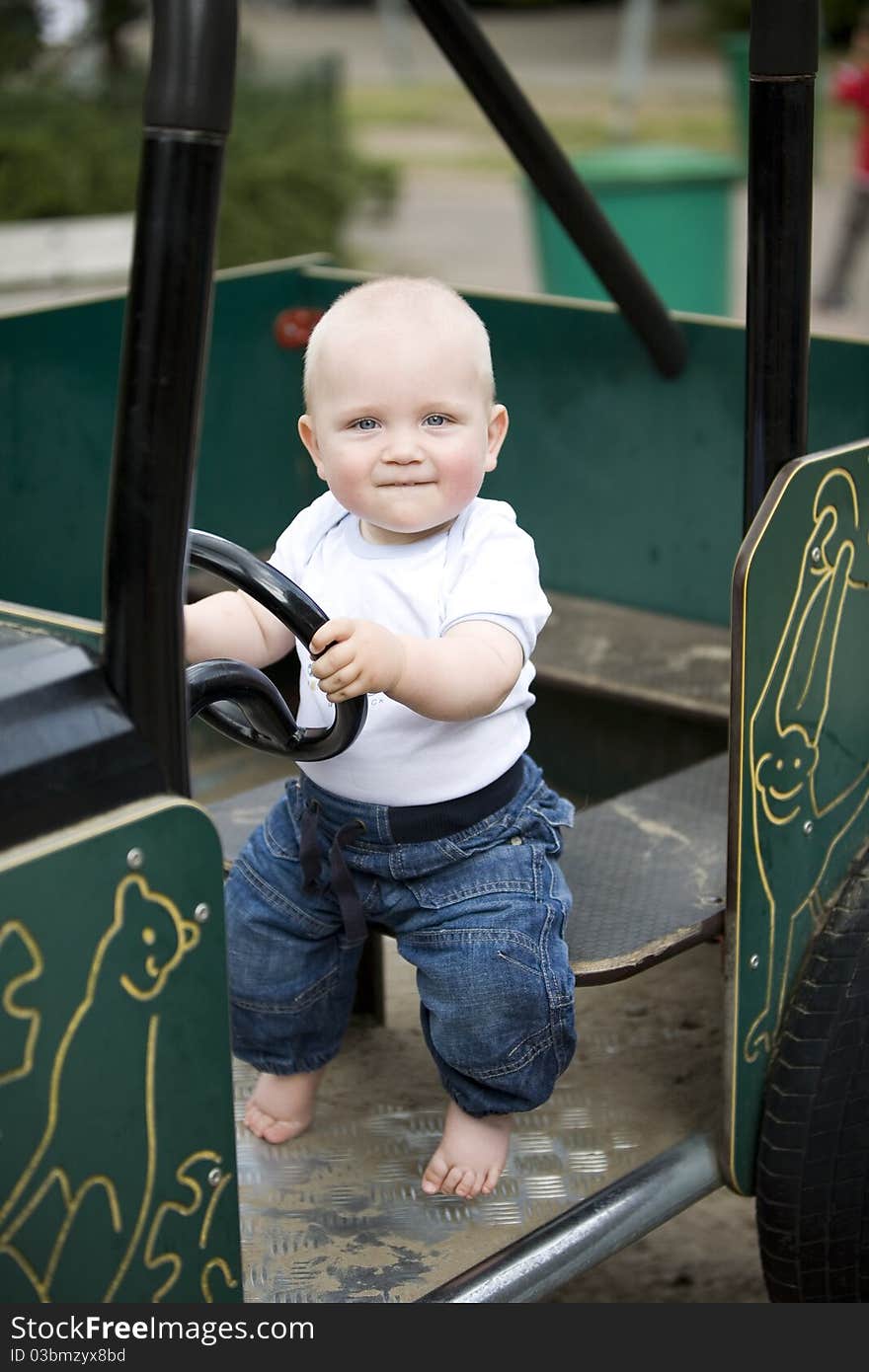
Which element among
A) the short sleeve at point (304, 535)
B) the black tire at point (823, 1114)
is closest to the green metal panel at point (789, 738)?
the black tire at point (823, 1114)

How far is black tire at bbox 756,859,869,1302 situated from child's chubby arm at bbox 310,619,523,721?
1.54 feet

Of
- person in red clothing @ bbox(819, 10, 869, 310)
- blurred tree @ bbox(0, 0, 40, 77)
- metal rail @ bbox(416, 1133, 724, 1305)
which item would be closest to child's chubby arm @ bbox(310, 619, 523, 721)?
metal rail @ bbox(416, 1133, 724, 1305)

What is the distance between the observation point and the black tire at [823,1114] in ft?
6.15

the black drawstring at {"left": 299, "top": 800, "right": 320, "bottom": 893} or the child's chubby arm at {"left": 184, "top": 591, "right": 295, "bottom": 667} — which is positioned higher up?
the child's chubby arm at {"left": 184, "top": 591, "right": 295, "bottom": 667}

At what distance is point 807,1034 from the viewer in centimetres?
188

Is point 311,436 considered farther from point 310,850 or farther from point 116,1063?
point 116,1063

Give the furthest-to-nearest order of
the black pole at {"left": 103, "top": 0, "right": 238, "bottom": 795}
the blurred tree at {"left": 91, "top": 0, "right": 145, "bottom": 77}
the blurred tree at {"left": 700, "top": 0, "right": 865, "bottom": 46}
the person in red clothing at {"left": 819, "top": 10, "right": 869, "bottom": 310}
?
the blurred tree at {"left": 700, "top": 0, "right": 865, "bottom": 46} → the blurred tree at {"left": 91, "top": 0, "right": 145, "bottom": 77} → the person in red clothing at {"left": 819, "top": 10, "right": 869, "bottom": 310} → the black pole at {"left": 103, "top": 0, "right": 238, "bottom": 795}

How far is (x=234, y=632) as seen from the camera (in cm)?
179

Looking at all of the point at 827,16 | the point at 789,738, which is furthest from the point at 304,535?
the point at 827,16

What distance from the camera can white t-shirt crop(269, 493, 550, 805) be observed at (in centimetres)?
172

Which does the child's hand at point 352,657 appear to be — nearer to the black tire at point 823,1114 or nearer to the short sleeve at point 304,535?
the short sleeve at point 304,535

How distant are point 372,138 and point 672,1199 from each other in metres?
13.8

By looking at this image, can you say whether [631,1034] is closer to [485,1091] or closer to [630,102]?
[485,1091]

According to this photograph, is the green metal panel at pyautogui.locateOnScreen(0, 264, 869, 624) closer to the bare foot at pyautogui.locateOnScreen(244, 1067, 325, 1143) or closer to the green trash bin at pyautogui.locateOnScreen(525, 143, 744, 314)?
the bare foot at pyautogui.locateOnScreen(244, 1067, 325, 1143)
